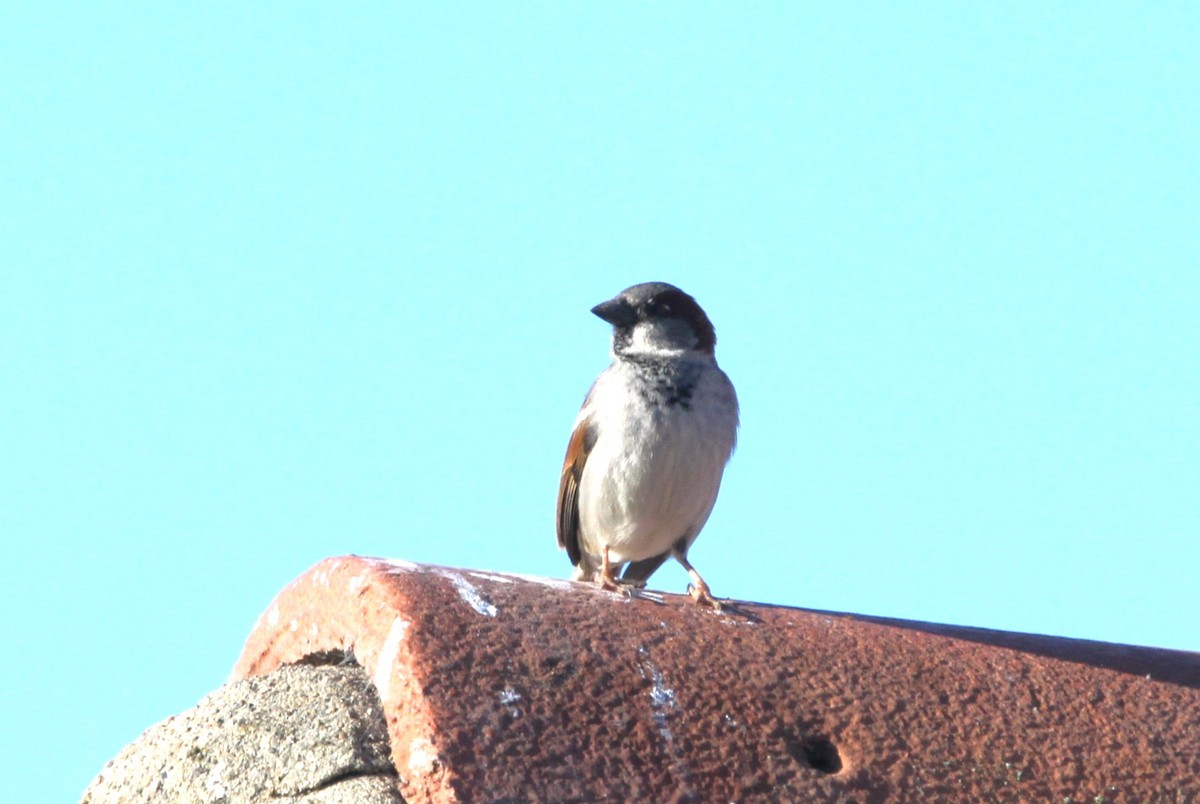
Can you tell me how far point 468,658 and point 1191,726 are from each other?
1333mm

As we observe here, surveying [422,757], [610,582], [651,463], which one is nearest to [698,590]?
[610,582]

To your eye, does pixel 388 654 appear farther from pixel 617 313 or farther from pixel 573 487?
pixel 617 313

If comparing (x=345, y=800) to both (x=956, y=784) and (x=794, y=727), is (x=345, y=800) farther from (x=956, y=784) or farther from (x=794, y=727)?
(x=956, y=784)

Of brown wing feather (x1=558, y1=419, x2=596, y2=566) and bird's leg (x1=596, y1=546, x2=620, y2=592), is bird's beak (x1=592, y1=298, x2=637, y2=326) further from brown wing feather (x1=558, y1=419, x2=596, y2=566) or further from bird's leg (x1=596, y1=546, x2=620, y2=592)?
bird's leg (x1=596, y1=546, x2=620, y2=592)

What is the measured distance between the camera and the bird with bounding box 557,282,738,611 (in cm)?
446

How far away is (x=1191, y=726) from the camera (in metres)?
2.86

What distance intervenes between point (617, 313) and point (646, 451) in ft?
2.06

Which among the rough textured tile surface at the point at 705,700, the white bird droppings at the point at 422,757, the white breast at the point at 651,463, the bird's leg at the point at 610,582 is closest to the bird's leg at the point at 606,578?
the bird's leg at the point at 610,582

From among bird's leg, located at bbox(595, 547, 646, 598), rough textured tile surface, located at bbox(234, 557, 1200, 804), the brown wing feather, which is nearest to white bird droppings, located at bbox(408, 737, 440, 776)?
rough textured tile surface, located at bbox(234, 557, 1200, 804)

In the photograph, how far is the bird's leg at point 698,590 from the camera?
2.96 m

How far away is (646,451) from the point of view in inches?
175

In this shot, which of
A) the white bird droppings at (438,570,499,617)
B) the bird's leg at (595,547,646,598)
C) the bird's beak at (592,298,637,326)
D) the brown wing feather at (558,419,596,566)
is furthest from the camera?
the bird's beak at (592,298,637,326)

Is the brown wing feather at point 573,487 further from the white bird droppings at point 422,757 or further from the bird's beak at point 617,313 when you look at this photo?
the white bird droppings at point 422,757

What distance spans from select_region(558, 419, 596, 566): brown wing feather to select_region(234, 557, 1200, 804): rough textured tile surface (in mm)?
1674
